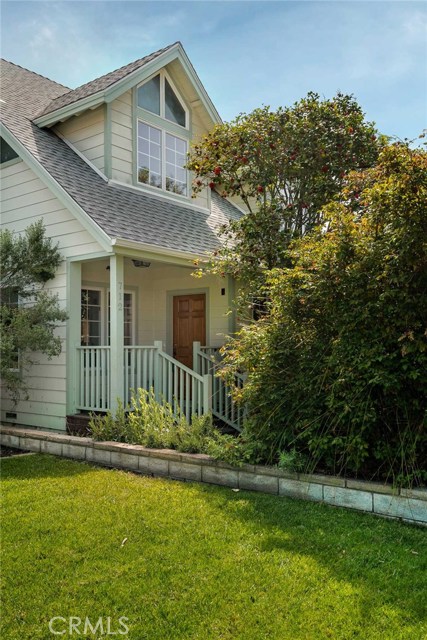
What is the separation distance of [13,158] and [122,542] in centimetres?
745

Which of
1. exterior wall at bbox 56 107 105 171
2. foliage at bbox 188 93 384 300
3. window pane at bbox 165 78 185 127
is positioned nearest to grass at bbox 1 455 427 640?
foliage at bbox 188 93 384 300

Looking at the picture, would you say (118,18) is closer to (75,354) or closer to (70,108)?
(70,108)

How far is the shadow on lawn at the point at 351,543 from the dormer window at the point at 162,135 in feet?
23.8

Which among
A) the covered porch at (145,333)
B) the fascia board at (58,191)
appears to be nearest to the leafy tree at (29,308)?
the covered porch at (145,333)

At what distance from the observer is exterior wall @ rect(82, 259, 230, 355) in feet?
33.3

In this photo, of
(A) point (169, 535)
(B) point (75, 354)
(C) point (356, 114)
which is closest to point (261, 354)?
(A) point (169, 535)

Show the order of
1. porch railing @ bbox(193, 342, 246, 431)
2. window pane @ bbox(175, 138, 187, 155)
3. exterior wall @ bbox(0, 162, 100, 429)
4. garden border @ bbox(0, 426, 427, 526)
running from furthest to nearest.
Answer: window pane @ bbox(175, 138, 187, 155) < porch railing @ bbox(193, 342, 246, 431) < exterior wall @ bbox(0, 162, 100, 429) < garden border @ bbox(0, 426, 427, 526)

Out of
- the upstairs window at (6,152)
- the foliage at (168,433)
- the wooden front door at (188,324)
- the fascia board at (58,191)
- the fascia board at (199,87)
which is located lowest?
the foliage at (168,433)

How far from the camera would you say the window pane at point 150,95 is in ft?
32.8

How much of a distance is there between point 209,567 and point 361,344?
2491mm

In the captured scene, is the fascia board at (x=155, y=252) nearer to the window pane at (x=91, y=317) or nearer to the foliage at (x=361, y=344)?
the window pane at (x=91, y=317)

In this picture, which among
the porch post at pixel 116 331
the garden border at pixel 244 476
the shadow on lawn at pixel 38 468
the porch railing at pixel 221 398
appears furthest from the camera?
the porch railing at pixel 221 398

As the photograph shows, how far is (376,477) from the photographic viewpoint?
15.3ft

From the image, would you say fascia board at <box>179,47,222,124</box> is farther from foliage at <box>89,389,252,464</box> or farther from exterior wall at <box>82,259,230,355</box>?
foliage at <box>89,389,252,464</box>
